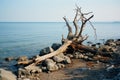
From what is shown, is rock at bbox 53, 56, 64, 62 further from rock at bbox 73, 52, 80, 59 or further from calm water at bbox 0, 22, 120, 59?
calm water at bbox 0, 22, 120, 59

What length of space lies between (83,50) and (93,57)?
7.50 feet

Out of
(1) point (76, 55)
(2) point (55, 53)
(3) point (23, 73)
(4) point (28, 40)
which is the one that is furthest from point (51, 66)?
(4) point (28, 40)

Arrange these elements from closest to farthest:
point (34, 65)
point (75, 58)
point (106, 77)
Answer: point (106, 77) < point (34, 65) < point (75, 58)

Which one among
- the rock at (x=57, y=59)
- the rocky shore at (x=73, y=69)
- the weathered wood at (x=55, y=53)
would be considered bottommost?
the rocky shore at (x=73, y=69)

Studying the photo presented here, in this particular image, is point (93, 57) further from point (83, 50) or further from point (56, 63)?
point (56, 63)

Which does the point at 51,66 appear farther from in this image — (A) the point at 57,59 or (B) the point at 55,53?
(B) the point at 55,53

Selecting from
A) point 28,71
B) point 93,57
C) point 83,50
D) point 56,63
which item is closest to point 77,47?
point 83,50

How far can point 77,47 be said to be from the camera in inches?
875

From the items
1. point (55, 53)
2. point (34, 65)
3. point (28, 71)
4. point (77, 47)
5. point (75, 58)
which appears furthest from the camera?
point (77, 47)

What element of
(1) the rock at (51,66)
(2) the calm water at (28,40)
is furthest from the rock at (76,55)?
(1) the rock at (51,66)

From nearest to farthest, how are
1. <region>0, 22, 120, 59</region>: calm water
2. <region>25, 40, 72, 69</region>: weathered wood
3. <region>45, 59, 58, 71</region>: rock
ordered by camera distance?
<region>45, 59, 58, 71</region>: rock
<region>25, 40, 72, 69</region>: weathered wood
<region>0, 22, 120, 59</region>: calm water

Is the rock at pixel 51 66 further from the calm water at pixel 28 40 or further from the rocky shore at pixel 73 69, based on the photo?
the calm water at pixel 28 40

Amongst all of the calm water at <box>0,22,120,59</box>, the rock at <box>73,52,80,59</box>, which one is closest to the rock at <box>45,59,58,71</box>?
the rock at <box>73,52,80,59</box>

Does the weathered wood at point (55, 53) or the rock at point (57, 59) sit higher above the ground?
the weathered wood at point (55, 53)
